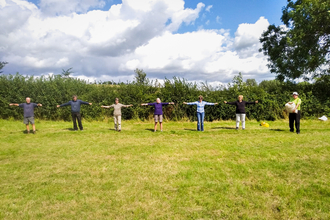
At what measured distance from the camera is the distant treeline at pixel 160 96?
14609mm

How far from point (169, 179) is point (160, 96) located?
10474 mm

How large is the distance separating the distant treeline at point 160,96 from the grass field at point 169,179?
6.19m

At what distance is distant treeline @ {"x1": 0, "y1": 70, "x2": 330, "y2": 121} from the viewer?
14609 millimetres

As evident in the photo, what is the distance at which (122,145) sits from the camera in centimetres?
841

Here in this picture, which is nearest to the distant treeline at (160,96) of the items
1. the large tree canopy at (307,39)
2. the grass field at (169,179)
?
the large tree canopy at (307,39)

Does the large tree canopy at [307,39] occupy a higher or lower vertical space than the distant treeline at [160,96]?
higher

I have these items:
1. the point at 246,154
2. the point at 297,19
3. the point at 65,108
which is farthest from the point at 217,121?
the point at 65,108

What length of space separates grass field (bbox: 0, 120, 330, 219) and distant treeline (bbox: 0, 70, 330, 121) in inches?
244

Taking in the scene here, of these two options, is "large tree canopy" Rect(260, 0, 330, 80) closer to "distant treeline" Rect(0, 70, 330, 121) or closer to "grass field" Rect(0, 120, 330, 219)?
"distant treeline" Rect(0, 70, 330, 121)

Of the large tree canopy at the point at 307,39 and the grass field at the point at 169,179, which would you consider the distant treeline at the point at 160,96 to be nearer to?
the large tree canopy at the point at 307,39

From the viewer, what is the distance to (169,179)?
5.10m

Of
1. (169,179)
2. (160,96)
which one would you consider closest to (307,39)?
(160,96)

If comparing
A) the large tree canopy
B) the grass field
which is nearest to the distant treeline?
the large tree canopy

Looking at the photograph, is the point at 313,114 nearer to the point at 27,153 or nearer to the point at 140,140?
the point at 140,140
